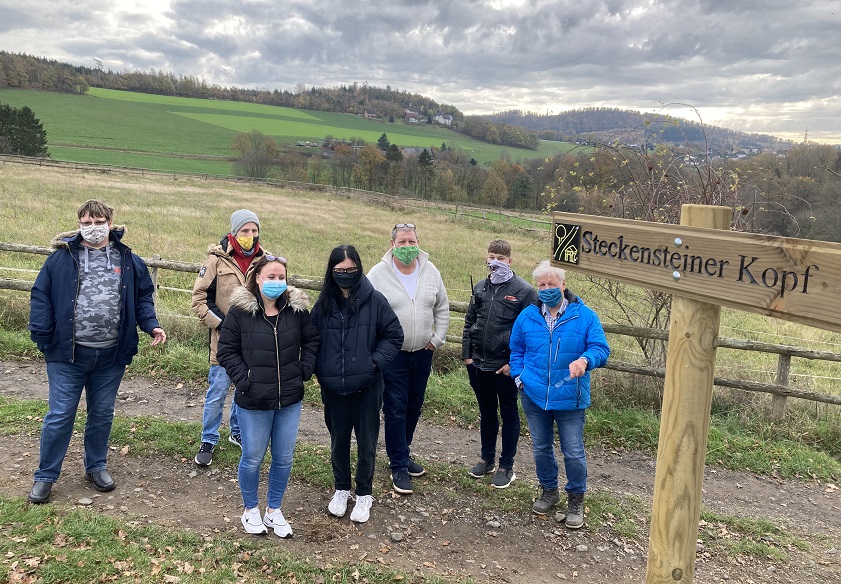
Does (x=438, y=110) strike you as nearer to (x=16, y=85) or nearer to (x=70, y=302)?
(x=16, y=85)

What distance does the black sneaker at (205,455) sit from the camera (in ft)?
16.9

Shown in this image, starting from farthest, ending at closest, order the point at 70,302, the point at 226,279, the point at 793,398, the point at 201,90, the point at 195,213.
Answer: the point at 201,90 < the point at 195,213 < the point at 793,398 < the point at 226,279 < the point at 70,302

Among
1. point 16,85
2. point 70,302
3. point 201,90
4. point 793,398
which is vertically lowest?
point 793,398

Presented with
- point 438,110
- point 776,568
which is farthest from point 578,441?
point 438,110

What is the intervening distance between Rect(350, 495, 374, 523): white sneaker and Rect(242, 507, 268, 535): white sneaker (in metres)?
0.69

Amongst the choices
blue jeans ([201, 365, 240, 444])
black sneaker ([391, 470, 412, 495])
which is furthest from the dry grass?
black sneaker ([391, 470, 412, 495])

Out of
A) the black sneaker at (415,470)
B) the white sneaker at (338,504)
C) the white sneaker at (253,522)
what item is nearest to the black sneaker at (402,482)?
the black sneaker at (415,470)

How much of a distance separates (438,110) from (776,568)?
118018 millimetres

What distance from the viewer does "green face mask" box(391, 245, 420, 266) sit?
15.9ft

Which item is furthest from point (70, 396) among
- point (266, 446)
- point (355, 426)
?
point (355, 426)

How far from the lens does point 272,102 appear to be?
11262 cm

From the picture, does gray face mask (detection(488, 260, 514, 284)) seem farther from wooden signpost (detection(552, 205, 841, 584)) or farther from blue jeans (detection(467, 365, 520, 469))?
wooden signpost (detection(552, 205, 841, 584))

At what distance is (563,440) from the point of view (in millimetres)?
4629

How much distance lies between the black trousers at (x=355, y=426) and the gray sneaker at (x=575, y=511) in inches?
64.8
